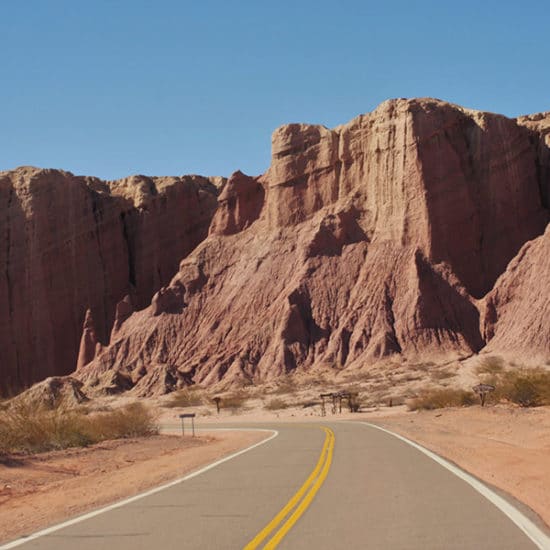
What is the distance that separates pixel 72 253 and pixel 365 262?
3106cm

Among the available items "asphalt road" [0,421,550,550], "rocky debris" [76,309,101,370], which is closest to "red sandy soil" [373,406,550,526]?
"asphalt road" [0,421,550,550]

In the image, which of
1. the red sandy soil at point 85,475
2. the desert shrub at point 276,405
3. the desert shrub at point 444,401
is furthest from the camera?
the desert shrub at point 276,405

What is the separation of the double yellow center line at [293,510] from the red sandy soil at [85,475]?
2768 millimetres

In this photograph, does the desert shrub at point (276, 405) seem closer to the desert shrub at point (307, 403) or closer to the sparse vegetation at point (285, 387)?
the desert shrub at point (307, 403)

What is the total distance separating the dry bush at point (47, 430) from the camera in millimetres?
22922

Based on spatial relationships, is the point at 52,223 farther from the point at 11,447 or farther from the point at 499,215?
the point at 11,447

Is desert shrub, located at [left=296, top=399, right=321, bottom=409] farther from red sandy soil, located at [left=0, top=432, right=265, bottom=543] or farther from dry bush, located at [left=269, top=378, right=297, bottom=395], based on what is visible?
red sandy soil, located at [left=0, top=432, right=265, bottom=543]

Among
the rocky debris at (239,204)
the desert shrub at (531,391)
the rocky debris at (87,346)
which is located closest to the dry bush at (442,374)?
the desert shrub at (531,391)

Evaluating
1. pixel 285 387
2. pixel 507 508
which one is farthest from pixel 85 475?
pixel 285 387

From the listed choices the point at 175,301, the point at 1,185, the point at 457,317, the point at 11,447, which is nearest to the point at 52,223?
the point at 1,185

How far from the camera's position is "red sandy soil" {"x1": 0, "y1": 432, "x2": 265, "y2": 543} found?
11656mm

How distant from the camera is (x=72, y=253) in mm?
80000

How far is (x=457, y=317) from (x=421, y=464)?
143ft

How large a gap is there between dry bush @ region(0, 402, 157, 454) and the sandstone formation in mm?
28770
